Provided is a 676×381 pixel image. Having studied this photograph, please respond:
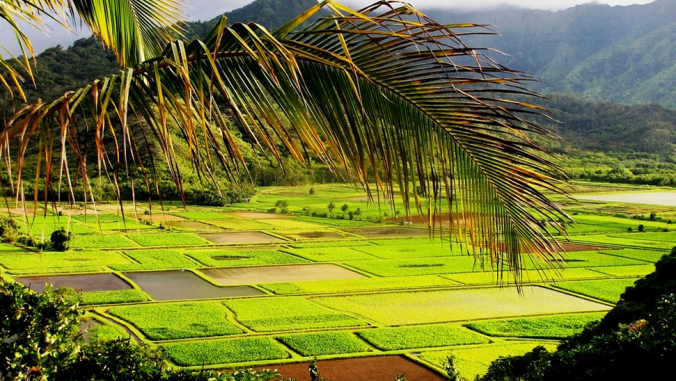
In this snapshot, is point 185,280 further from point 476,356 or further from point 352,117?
point 352,117

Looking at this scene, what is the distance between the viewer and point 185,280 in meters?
20.2

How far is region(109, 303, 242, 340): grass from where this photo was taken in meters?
13.8

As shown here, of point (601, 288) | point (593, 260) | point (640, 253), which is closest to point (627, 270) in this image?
point (593, 260)

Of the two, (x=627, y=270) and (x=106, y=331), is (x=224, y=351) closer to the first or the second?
(x=106, y=331)

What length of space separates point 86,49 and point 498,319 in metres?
51.7

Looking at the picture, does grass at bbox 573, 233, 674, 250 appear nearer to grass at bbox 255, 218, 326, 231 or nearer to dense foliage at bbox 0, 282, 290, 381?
grass at bbox 255, 218, 326, 231

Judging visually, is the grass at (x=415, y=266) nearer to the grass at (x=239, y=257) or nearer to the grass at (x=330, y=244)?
the grass at (x=239, y=257)

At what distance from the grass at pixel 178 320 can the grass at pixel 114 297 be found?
66 centimetres

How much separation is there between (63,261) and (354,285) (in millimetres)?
9752

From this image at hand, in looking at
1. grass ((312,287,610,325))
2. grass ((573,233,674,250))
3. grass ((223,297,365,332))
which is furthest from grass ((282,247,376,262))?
grass ((573,233,674,250))

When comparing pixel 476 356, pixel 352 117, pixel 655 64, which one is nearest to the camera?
pixel 352 117

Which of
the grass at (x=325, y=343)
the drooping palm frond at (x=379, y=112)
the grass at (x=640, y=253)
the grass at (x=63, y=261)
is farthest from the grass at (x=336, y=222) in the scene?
the drooping palm frond at (x=379, y=112)

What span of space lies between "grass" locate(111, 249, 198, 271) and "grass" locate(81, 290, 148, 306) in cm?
363

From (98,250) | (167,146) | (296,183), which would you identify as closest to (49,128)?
(167,146)
